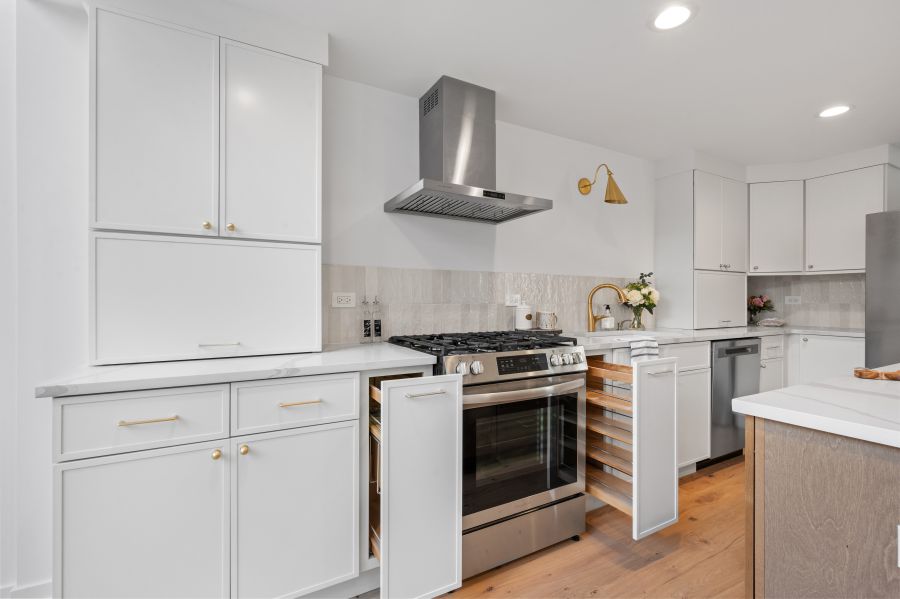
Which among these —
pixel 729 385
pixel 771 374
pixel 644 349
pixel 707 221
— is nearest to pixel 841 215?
pixel 707 221

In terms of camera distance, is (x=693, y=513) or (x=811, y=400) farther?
(x=693, y=513)

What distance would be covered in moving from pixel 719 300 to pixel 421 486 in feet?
10.1

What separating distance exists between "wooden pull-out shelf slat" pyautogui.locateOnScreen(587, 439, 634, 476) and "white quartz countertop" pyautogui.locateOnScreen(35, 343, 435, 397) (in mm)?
1111

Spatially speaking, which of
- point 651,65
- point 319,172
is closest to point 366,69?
point 319,172

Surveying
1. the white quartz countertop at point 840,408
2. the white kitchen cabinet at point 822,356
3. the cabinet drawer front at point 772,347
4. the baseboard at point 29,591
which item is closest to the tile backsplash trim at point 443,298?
the baseboard at point 29,591

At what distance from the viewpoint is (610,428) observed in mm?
2186

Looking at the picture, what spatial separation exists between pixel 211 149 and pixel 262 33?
0.55 meters

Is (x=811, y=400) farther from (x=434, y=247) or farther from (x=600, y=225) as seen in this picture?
(x=600, y=225)

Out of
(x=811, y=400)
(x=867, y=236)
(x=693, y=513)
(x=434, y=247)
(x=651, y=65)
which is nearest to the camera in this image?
(x=811, y=400)

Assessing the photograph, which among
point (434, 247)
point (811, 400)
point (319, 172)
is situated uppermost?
point (319, 172)

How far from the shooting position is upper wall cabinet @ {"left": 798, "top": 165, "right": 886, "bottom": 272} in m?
3.27

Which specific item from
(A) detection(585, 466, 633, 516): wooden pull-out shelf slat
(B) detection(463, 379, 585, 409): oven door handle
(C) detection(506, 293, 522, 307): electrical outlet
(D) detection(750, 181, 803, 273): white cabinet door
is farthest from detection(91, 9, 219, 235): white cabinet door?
(D) detection(750, 181, 803, 273): white cabinet door

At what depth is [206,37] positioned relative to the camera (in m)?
1.67

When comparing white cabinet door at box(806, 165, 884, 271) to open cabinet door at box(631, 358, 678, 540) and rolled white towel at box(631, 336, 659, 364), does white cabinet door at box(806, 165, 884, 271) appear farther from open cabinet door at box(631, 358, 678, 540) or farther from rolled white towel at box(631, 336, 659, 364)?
open cabinet door at box(631, 358, 678, 540)
